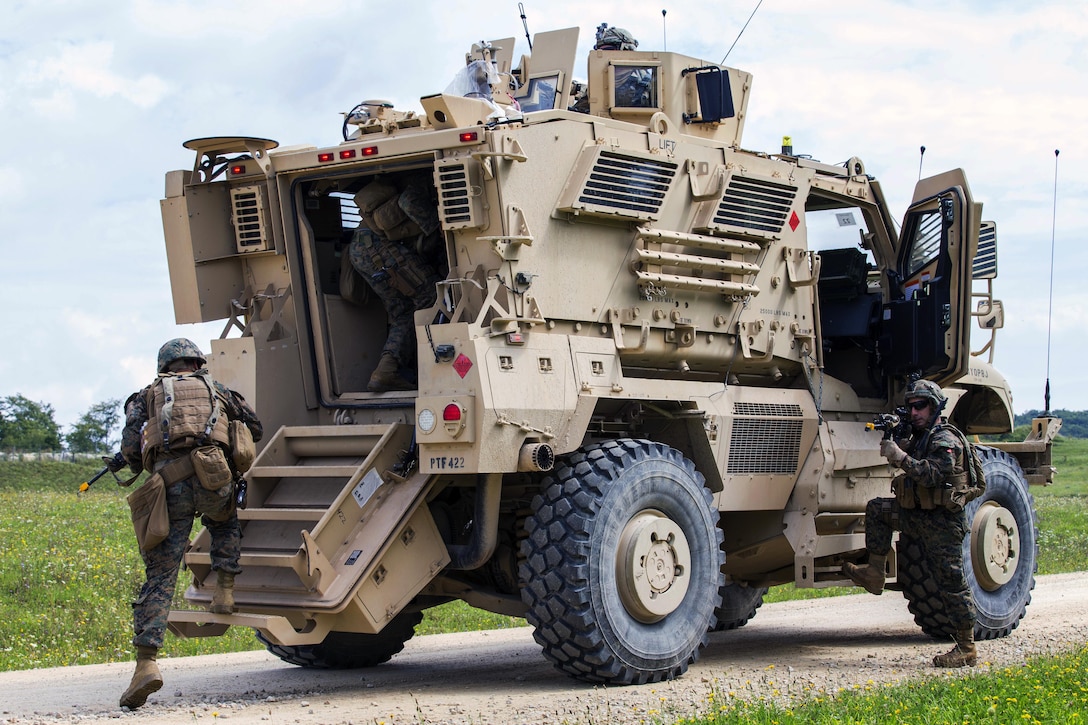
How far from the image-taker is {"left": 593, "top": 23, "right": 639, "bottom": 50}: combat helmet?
9.56 metres

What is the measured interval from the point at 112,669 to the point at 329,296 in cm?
290

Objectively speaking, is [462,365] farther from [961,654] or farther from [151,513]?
[961,654]

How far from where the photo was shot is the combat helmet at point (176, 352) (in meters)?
7.32

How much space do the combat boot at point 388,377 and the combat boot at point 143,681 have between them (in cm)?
230

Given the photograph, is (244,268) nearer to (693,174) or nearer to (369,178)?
(369,178)

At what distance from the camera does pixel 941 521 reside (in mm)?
8469

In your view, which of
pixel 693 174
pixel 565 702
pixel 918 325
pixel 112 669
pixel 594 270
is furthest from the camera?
pixel 918 325

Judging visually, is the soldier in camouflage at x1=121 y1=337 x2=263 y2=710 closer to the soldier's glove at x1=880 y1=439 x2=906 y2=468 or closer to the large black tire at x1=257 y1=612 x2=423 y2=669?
the large black tire at x1=257 y1=612 x2=423 y2=669

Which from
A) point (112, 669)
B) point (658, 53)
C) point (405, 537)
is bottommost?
point (112, 669)

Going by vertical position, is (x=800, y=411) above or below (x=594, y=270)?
below

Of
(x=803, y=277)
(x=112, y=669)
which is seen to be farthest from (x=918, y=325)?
(x=112, y=669)

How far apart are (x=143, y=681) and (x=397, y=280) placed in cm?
289

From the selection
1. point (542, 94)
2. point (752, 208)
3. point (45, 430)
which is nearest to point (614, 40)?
point (542, 94)

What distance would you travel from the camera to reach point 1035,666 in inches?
292
